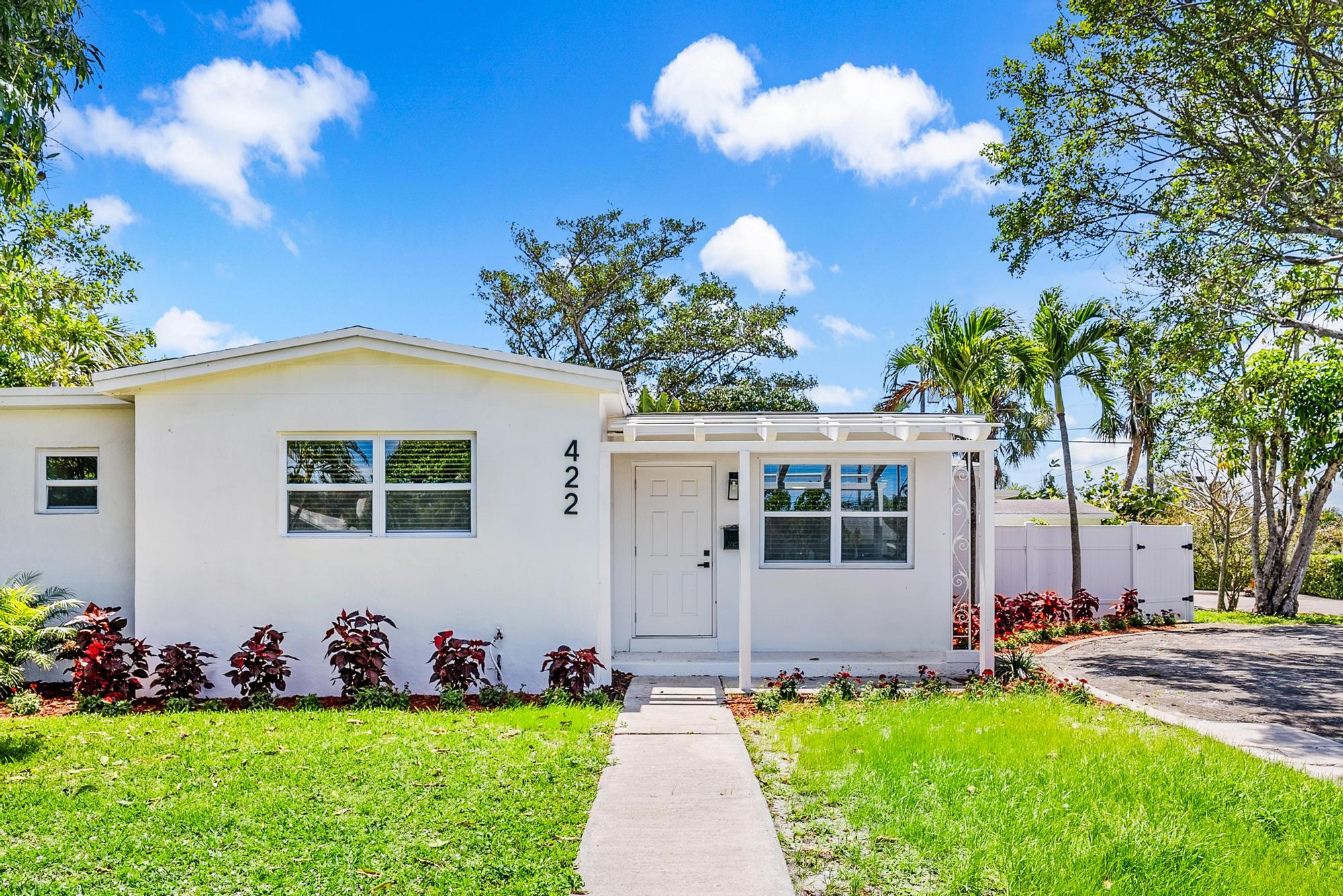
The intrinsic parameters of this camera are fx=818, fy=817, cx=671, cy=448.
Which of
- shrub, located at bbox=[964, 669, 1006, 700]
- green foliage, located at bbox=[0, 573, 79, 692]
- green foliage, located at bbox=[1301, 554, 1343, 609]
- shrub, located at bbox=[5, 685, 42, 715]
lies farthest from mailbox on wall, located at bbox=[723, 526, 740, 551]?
green foliage, located at bbox=[1301, 554, 1343, 609]

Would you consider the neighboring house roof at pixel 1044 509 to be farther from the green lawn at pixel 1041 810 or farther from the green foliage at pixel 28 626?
the green foliage at pixel 28 626

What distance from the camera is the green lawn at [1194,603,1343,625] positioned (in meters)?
14.0

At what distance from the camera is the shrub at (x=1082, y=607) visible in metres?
12.2

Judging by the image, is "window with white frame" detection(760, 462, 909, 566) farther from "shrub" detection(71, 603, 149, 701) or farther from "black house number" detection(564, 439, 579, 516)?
"shrub" detection(71, 603, 149, 701)

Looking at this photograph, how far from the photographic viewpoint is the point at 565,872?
3.76 metres

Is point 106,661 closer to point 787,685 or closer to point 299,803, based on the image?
point 299,803

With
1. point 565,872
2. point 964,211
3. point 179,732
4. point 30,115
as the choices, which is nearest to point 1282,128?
point 964,211

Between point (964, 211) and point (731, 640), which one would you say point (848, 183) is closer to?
point (964, 211)

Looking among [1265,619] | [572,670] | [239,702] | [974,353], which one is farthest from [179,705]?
[1265,619]

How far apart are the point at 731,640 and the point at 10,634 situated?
6.94m

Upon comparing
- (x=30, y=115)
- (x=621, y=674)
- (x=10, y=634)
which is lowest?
(x=621, y=674)

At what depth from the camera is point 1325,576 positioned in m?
21.1

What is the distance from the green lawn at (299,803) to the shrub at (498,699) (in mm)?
565

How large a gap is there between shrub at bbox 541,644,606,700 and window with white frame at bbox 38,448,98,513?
526 centimetres
